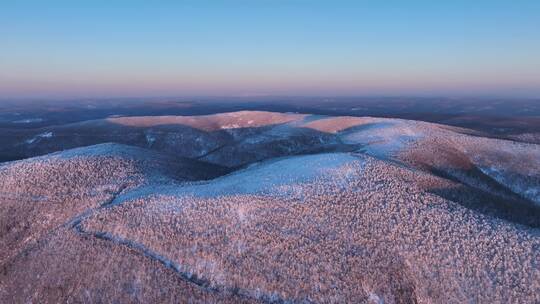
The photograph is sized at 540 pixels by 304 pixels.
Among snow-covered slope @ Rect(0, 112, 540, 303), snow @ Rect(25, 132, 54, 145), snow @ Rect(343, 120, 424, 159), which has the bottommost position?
snow @ Rect(25, 132, 54, 145)

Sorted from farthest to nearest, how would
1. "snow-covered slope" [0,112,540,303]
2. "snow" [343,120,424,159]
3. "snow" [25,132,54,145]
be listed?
"snow" [25,132,54,145], "snow" [343,120,424,159], "snow-covered slope" [0,112,540,303]

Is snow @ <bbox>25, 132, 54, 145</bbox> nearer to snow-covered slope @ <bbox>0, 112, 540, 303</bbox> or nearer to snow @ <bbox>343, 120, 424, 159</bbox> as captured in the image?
snow-covered slope @ <bbox>0, 112, 540, 303</bbox>

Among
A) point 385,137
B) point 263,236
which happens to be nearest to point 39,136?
point 385,137

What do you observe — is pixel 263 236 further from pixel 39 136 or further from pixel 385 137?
pixel 39 136

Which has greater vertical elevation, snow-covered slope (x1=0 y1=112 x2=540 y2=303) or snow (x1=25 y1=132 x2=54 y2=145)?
snow-covered slope (x1=0 y1=112 x2=540 y2=303)

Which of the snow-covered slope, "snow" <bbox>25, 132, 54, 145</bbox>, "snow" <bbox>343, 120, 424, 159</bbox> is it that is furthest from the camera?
"snow" <bbox>25, 132, 54, 145</bbox>

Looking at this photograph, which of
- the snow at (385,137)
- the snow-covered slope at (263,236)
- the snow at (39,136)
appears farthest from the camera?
the snow at (39,136)

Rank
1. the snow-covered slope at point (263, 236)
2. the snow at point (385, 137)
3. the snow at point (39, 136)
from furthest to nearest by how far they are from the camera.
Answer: the snow at point (39, 136) → the snow at point (385, 137) → the snow-covered slope at point (263, 236)

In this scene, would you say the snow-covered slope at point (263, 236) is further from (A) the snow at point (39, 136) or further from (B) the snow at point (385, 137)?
(A) the snow at point (39, 136)

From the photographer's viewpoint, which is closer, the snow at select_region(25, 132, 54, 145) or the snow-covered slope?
the snow-covered slope

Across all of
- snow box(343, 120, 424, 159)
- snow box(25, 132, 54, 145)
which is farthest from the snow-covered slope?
snow box(25, 132, 54, 145)

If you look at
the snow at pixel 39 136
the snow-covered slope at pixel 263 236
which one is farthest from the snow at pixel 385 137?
the snow at pixel 39 136

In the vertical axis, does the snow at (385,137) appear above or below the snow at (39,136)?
above
